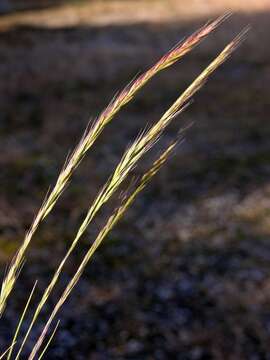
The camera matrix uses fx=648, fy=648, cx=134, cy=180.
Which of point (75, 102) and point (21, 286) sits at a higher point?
point (21, 286)

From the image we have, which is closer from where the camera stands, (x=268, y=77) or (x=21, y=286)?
(x=21, y=286)

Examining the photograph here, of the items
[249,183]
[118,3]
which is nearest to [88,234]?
[249,183]

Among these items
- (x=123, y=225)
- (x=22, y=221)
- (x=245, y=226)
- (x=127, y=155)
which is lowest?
(x=245, y=226)

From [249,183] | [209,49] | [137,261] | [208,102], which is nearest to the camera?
[137,261]

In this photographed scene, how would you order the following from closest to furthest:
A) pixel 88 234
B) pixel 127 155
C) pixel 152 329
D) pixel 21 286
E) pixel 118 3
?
pixel 127 155 → pixel 152 329 → pixel 21 286 → pixel 88 234 → pixel 118 3

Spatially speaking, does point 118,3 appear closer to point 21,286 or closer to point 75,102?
point 75,102

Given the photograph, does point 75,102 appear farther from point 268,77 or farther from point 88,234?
point 88,234
